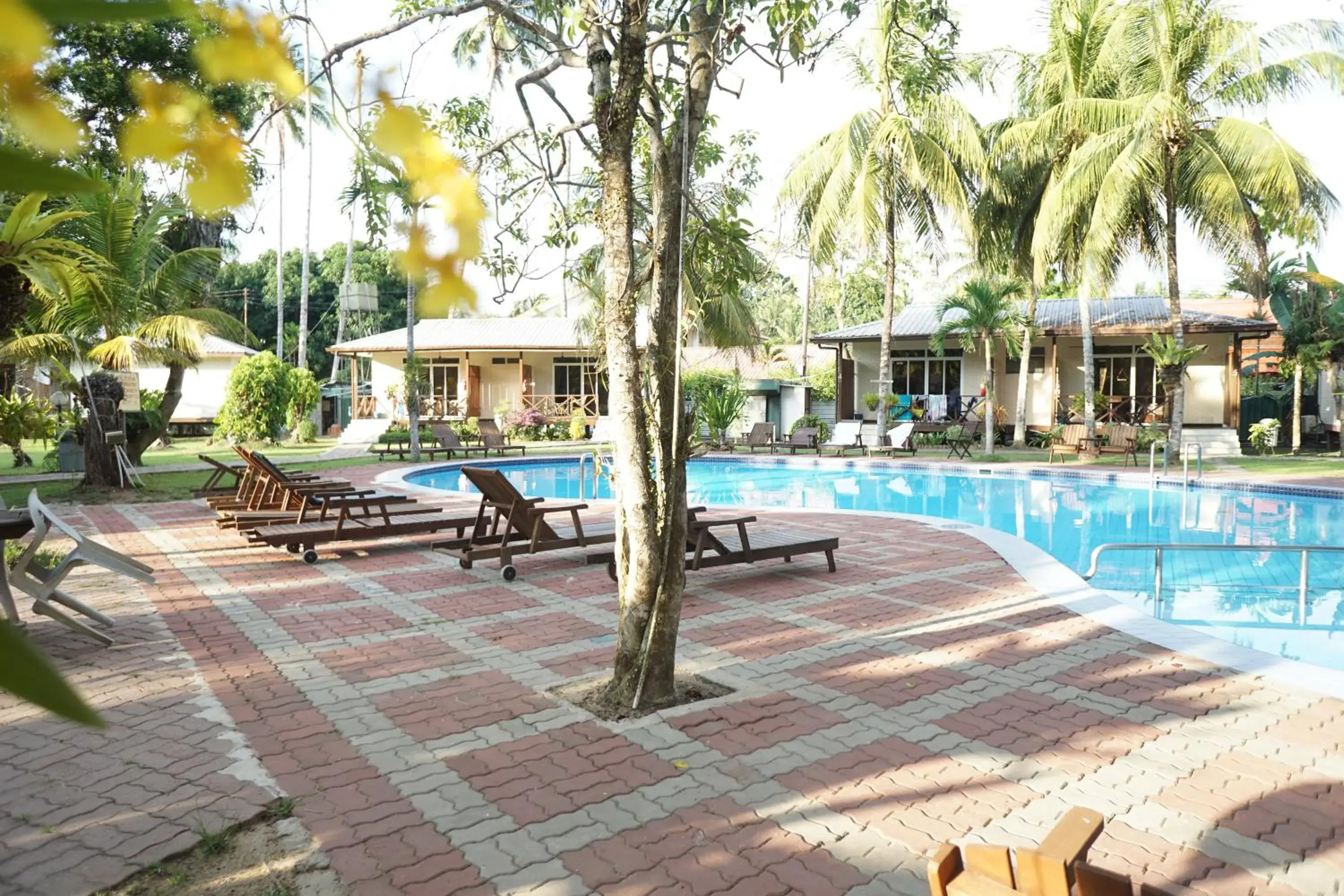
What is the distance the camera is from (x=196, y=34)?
808 mm

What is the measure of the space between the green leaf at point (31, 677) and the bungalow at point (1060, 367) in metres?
27.2

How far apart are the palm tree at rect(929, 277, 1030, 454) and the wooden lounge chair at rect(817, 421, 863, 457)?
3.07 metres

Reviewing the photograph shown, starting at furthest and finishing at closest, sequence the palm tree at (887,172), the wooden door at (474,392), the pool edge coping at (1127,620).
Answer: the wooden door at (474,392) < the palm tree at (887,172) < the pool edge coping at (1127,620)

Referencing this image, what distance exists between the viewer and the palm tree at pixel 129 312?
44.4 ft

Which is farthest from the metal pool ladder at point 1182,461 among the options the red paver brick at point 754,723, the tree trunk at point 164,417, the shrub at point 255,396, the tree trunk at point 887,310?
the shrub at point 255,396

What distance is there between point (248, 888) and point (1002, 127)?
26193 millimetres

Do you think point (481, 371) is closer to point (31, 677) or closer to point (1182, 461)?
point (1182, 461)

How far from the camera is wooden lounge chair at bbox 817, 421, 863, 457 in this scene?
24656mm

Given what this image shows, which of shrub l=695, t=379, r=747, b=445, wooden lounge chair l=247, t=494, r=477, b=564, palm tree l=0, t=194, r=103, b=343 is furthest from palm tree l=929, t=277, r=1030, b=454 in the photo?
palm tree l=0, t=194, r=103, b=343

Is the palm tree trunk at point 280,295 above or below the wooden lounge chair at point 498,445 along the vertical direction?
above

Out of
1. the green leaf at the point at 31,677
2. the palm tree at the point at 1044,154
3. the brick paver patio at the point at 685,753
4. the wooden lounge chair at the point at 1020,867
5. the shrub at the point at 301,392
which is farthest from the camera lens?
the shrub at the point at 301,392

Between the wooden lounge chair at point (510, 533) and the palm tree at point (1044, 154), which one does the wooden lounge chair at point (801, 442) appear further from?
the wooden lounge chair at point (510, 533)

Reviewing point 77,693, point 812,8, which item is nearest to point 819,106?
point 812,8

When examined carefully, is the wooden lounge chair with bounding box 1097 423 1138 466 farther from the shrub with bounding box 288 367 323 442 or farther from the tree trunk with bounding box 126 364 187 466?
the shrub with bounding box 288 367 323 442
